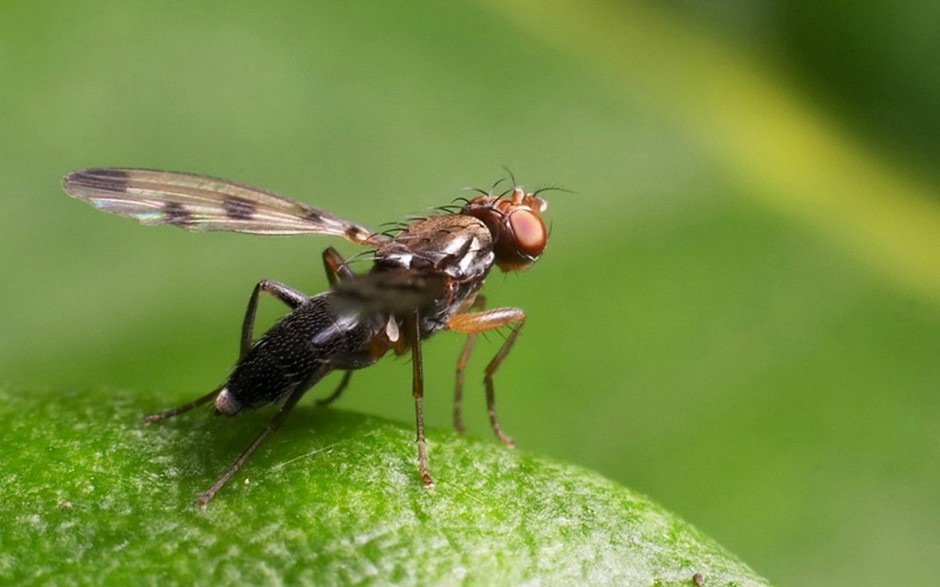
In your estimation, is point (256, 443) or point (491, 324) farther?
point (491, 324)

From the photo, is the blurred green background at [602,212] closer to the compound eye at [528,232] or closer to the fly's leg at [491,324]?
the fly's leg at [491,324]

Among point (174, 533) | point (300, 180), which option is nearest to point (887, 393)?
point (300, 180)

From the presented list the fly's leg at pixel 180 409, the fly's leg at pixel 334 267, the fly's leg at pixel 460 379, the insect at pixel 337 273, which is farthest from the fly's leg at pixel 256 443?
the fly's leg at pixel 460 379

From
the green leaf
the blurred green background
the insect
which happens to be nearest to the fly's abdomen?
the insect

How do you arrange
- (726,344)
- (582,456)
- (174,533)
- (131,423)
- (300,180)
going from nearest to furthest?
(174,533)
(131,423)
(582,456)
(726,344)
(300,180)

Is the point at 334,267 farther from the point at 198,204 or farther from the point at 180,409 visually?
the point at 180,409

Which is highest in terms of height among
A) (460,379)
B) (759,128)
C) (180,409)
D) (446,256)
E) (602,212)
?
(759,128)

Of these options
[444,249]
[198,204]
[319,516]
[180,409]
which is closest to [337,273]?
[444,249]

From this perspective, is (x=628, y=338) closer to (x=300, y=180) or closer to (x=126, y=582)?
(x=300, y=180)
